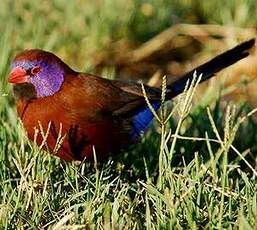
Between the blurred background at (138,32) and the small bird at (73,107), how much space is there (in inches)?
59.9

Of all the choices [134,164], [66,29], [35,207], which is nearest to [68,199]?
[35,207]

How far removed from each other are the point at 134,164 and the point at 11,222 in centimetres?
111

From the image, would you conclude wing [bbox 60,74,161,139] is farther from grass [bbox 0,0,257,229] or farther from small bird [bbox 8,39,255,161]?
grass [bbox 0,0,257,229]

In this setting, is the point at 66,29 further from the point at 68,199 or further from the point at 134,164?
the point at 68,199

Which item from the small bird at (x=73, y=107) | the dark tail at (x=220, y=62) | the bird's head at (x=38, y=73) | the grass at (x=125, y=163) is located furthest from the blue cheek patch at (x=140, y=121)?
the bird's head at (x=38, y=73)

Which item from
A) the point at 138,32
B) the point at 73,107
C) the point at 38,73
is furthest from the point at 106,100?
the point at 138,32

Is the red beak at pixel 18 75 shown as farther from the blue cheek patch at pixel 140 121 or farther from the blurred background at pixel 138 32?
the blurred background at pixel 138 32

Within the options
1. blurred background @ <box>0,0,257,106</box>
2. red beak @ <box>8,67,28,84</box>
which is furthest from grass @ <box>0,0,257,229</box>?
red beak @ <box>8,67,28,84</box>

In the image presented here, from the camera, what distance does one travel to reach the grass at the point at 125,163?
329 cm

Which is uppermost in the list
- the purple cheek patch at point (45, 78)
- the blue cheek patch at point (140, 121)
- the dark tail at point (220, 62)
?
the purple cheek patch at point (45, 78)

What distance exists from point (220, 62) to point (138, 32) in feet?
5.71

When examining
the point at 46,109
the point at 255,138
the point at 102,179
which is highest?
the point at 46,109

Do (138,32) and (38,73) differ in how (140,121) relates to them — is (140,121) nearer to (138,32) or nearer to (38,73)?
(38,73)

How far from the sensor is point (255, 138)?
4.74 m
